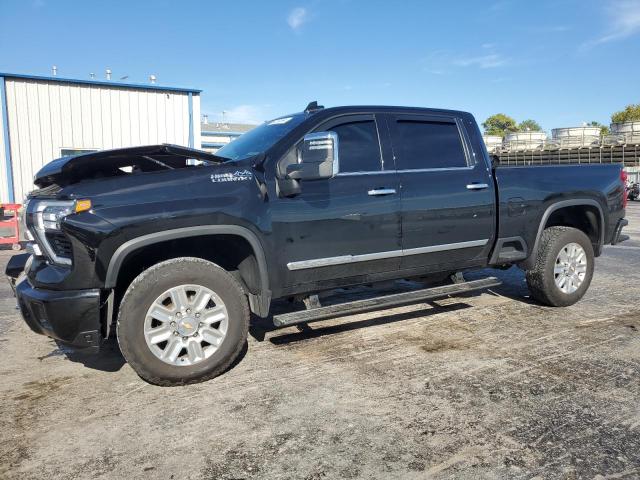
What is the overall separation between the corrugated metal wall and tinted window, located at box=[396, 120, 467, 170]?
48.3 ft

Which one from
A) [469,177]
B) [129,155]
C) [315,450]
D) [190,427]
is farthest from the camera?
[469,177]

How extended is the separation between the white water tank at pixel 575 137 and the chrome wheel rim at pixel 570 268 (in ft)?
164

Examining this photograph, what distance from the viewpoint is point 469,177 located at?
15.4 ft

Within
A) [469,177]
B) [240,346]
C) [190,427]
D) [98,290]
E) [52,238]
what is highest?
[469,177]

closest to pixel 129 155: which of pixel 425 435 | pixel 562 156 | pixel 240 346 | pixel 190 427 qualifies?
pixel 240 346

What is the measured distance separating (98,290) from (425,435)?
220cm

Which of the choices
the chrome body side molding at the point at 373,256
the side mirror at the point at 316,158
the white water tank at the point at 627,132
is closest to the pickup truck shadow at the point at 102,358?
the chrome body side molding at the point at 373,256

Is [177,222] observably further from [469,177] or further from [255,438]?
[469,177]

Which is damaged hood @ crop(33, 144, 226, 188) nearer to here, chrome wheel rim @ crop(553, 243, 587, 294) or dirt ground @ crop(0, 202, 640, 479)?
dirt ground @ crop(0, 202, 640, 479)

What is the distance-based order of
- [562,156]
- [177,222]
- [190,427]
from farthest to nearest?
[562,156] → [177,222] → [190,427]

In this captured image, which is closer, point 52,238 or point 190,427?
point 190,427

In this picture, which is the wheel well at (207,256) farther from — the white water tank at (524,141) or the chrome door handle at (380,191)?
the white water tank at (524,141)

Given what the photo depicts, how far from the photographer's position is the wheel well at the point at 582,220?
550 cm

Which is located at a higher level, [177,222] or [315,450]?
[177,222]
